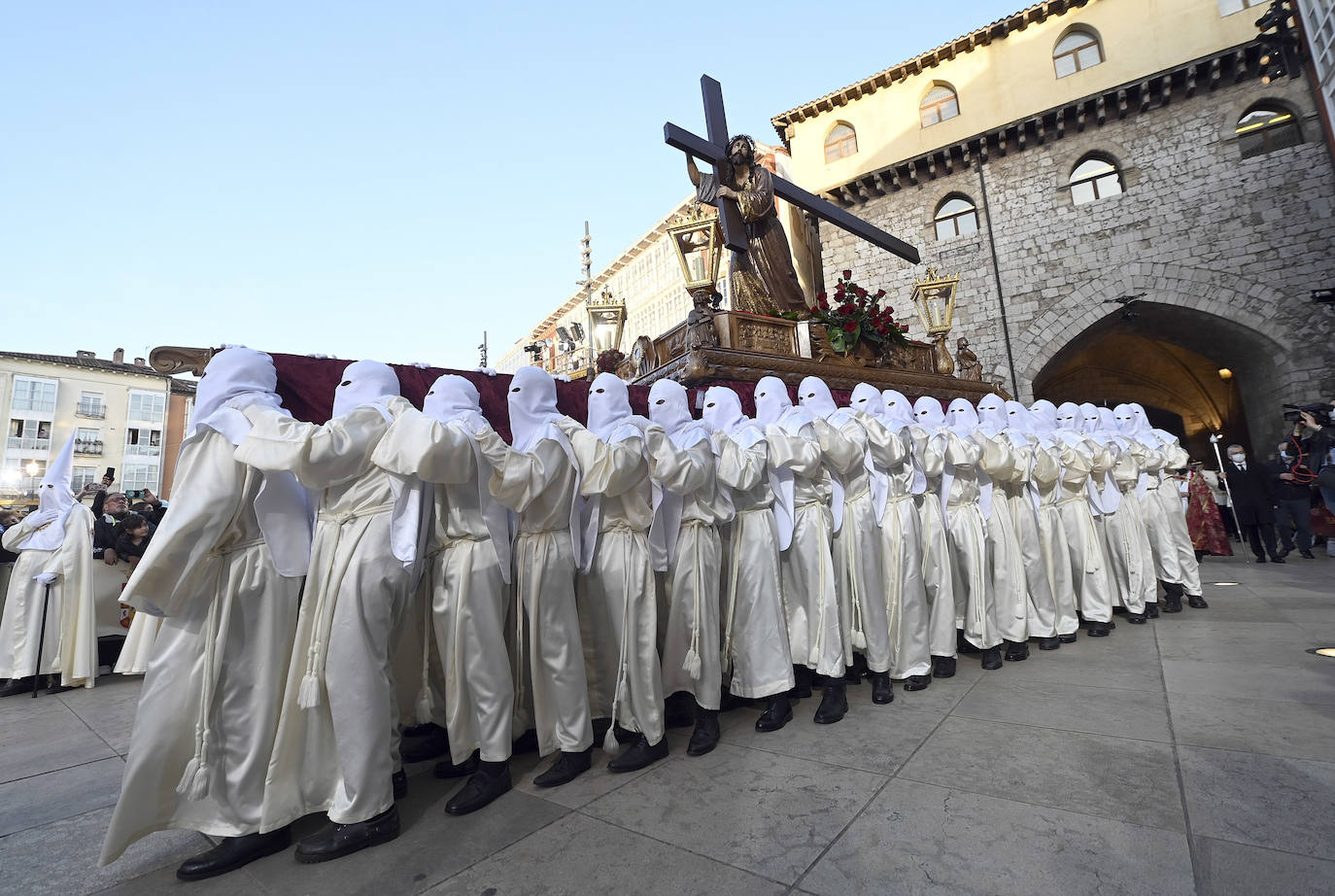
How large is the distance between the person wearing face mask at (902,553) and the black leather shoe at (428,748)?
2677mm

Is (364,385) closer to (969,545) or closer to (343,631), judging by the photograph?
(343,631)

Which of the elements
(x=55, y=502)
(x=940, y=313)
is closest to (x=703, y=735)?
(x=55, y=502)

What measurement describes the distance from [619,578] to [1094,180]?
1860 cm

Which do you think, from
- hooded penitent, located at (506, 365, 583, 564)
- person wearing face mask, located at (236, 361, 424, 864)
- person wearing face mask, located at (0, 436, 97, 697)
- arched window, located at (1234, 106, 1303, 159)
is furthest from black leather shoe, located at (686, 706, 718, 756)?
arched window, located at (1234, 106, 1303, 159)

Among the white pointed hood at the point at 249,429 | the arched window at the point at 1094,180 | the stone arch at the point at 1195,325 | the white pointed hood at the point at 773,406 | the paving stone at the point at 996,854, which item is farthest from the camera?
the arched window at the point at 1094,180

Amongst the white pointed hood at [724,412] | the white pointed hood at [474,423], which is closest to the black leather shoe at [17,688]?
the white pointed hood at [474,423]

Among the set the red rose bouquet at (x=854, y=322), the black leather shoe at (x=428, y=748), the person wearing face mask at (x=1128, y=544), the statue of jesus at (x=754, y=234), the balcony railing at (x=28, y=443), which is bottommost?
the black leather shoe at (x=428, y=748)

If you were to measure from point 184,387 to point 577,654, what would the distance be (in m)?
40.1

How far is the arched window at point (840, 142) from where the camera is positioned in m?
18.5

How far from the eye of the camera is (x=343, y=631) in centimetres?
231

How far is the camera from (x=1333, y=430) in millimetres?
8305

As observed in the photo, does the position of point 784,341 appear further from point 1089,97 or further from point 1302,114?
point 1302,114

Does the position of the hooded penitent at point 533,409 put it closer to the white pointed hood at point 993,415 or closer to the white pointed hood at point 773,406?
the white pointed hood at point 773,406

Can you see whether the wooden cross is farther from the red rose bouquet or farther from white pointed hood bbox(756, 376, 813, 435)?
white pointed hood bbox(756, 376, 813, 435)
